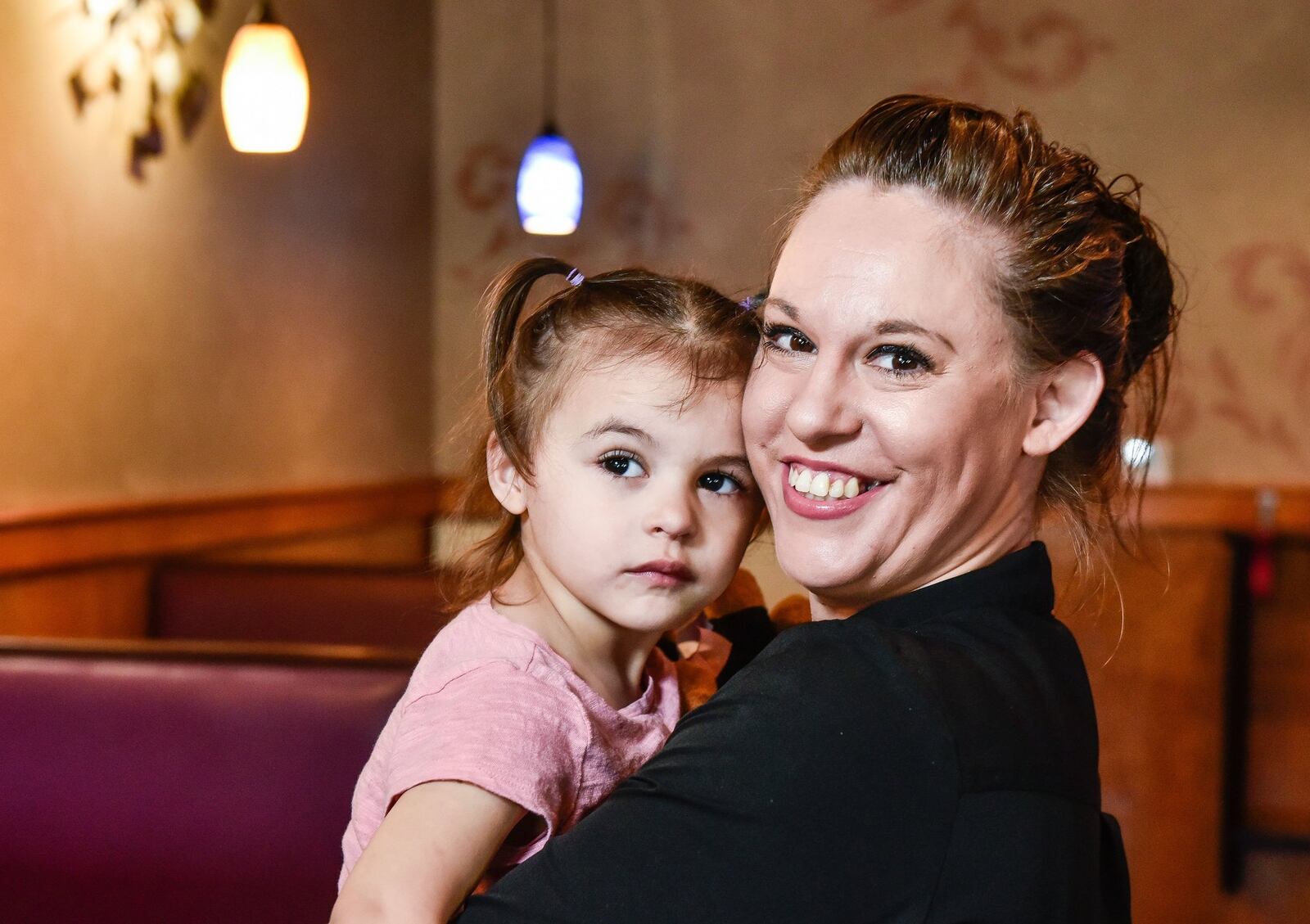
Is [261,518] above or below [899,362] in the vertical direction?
below

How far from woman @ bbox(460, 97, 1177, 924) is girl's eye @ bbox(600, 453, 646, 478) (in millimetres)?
114

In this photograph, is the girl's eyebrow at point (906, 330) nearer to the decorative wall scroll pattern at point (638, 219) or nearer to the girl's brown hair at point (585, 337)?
the girl's brown hair at point (585, 337)

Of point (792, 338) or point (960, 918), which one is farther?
point (792, 338)

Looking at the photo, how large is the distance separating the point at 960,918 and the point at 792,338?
511mm

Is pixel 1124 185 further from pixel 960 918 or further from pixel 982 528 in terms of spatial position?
pixel 960 918

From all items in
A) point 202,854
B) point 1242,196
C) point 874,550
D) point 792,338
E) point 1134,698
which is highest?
point 1242,196

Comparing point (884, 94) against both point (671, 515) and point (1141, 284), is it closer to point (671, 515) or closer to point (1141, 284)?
point (1141, 284)

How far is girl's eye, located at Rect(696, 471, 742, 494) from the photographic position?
1284 mm

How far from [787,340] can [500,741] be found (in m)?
0.43

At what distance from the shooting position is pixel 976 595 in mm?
1074

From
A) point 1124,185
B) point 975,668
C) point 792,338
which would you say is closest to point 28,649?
point 792,338

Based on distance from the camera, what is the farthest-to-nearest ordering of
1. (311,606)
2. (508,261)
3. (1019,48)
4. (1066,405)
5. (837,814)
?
(508,261) → (1019,48) → (311,606) → (1066,405) → (837,814)

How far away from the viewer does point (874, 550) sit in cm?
112

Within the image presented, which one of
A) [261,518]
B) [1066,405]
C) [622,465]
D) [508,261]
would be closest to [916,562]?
[1066,405]
